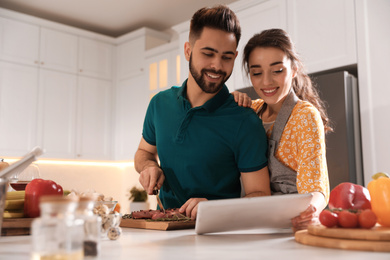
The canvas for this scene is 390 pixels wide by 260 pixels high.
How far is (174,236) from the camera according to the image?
99 centimetres

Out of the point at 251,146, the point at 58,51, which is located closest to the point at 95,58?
the point at 58,51

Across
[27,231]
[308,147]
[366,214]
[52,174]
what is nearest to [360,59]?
[308,147]

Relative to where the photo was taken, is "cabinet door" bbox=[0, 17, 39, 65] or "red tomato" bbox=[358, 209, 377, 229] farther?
"cabinet door" bbox=[0, 17, 39, 65]

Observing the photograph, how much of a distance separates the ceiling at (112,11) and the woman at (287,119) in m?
2.56

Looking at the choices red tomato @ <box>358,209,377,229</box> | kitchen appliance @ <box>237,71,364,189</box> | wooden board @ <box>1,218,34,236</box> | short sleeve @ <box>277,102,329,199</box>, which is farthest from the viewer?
kitchen appliance @ <box>237,71,364,189</box>

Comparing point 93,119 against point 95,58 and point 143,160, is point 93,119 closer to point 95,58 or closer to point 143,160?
point 95,58

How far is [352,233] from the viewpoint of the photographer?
80 centimetres

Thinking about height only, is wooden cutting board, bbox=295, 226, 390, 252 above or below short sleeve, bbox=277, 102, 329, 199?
below

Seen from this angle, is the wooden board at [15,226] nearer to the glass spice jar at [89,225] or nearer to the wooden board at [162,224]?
the wooden board at [162,224]

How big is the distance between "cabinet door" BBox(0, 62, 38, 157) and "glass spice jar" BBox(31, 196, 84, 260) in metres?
3.61

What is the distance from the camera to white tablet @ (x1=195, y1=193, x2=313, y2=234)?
93cm

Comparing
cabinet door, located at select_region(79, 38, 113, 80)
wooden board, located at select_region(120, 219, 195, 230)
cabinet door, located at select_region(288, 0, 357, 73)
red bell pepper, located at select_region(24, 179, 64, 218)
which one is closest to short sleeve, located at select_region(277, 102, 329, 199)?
wooden board, located at select_region(120, 219, 195, 230)

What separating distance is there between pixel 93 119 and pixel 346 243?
4.04 m

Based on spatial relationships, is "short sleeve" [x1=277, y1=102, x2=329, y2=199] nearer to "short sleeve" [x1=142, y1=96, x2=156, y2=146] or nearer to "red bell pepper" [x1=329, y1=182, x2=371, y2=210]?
"red bell pepper" [x1=329, y1=182, x2=371, y2=210]
